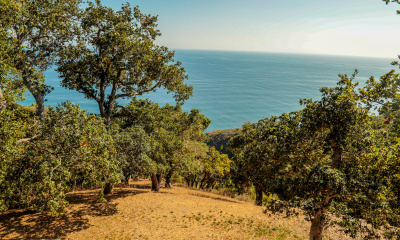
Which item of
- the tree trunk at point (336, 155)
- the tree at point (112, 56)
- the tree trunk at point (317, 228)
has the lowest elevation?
the tree trunk at point (317, 228)

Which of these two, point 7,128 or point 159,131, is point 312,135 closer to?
point 7,128

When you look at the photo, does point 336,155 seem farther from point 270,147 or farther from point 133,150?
point 133,150

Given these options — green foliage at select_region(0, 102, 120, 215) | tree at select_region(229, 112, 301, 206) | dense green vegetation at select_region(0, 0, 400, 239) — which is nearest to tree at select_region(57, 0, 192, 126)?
dense green vegetation at select_region(0, 0, 400, 239)

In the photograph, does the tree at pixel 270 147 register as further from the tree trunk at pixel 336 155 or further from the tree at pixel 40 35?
the tree at pixel 40 35

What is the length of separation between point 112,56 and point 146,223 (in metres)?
14.5

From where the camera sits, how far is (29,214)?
15469mm

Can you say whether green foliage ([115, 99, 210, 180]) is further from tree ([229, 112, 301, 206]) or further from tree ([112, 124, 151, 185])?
tree ([229, 112, 301, 206])

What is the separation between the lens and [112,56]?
1928 cm

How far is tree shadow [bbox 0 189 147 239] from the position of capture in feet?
43.3

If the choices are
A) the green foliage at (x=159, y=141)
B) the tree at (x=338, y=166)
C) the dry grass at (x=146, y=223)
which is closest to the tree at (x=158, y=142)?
the green foliage at (x=159, y=141)

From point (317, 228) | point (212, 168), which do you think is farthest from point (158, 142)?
point (317, 228)

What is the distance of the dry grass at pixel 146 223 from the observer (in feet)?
46.0

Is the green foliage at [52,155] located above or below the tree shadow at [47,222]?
above

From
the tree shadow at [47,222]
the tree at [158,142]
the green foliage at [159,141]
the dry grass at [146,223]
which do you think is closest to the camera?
the tree shadow at [47,222]
